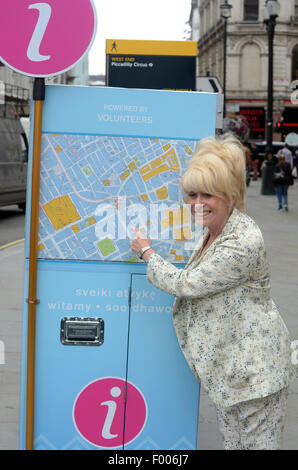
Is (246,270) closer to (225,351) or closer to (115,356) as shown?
(225,351)

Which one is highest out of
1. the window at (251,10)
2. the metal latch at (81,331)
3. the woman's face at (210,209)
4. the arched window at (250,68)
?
the window at (251,10)

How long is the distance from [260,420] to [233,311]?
43 centimetres

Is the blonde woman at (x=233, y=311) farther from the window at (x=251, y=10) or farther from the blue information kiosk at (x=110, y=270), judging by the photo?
Answer: the window at (x=251, y=10)

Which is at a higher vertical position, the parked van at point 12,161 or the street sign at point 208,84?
the street sign at point 208,84

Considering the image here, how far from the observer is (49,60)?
3221mm

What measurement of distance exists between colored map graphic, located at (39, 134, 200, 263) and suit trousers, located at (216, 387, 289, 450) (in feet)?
2.41

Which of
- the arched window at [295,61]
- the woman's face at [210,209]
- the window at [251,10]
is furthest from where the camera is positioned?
the window at [251,10]

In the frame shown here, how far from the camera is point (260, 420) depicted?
2.90 m

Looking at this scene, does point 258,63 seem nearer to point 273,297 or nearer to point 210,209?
A: point 273,297

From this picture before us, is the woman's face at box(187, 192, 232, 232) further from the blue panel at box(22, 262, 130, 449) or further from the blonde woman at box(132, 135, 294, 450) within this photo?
the blue panel at box(22, 262, 130, 449)

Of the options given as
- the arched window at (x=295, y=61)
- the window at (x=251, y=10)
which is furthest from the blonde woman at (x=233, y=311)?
the window at (x=251, y=10)

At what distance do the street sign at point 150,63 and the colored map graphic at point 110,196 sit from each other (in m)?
8.74

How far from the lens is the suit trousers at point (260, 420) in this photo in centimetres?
289
